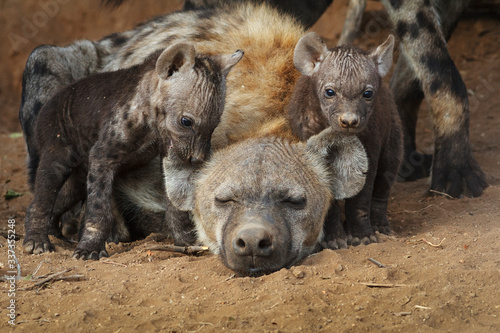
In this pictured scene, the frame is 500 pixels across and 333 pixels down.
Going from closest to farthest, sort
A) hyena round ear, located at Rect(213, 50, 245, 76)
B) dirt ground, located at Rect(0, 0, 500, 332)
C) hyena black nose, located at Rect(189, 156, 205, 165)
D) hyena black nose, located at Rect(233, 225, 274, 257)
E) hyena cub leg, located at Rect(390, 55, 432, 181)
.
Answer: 1. dirt ground, located at Rect(0, 0, 500, 332)
2. hyena black nose, located at Rect(233, 225, 274, 257)
3. hyena black nose, located at Rect(189, 156, 205, 165)
4. hyena round ear, located at Rect(213, 50, 245, 76)
5. hyena cub leg, located at Rect(390, 55, 432, 181)

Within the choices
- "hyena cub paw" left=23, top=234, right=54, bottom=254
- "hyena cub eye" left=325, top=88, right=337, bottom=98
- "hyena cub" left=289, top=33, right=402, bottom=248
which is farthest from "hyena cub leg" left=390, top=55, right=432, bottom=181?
"hyena cub paw" left=23, top=234, right=54, bottom=254

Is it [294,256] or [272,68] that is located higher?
[272,68]

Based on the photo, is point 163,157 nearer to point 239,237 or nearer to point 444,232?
point 239,237

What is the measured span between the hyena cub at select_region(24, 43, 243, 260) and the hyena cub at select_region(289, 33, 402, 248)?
45 centimetres

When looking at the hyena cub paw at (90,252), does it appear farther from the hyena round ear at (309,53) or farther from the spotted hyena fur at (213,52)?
the hyena round ear at (309,53)

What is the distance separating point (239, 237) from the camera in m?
3.32

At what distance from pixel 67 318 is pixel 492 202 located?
120 inches

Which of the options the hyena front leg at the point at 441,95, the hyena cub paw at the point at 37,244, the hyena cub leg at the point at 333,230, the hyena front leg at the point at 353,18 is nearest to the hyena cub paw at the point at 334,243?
the hyena cub leg at the point at 333,230

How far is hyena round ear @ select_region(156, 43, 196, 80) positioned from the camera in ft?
12.6

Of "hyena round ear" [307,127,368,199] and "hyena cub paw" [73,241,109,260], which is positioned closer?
"hyena round ear" [307,127,368,199]

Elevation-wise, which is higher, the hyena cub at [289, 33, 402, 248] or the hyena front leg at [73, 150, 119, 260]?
the hyena cub at [289, 33, 402, 248]

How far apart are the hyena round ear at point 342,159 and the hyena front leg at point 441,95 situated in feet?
4.53

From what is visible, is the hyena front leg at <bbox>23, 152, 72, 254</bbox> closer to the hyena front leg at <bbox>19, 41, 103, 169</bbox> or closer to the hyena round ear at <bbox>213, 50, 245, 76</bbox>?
the hyena front leg at <bbox>19, 41, 103, 169</bbox>

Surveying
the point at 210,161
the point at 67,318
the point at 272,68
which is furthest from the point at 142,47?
the point at 67,318
